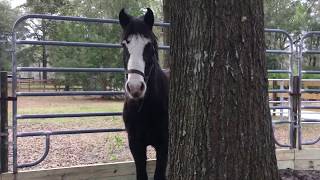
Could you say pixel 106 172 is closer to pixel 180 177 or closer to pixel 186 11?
pixel 180 177

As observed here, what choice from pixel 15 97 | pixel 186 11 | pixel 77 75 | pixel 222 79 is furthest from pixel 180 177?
pixel 77 75

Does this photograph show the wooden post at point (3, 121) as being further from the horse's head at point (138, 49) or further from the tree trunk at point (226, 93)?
the tree trunk at point (226, 93)

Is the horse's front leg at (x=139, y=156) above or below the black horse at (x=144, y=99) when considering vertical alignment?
below

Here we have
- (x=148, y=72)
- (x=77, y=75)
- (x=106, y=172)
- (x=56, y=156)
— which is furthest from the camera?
(x=77, y=75)

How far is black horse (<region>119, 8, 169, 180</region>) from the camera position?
433cm

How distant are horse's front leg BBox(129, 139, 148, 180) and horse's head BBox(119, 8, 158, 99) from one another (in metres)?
0.78

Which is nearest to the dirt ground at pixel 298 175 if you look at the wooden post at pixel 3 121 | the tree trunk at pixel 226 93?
the tree trunk at pixel 226 93

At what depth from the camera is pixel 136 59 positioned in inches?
167

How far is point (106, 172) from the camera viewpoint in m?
5.29

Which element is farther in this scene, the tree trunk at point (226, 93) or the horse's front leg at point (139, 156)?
the horse's front leg at point (139, 156)

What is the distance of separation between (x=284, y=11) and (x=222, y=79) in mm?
29489

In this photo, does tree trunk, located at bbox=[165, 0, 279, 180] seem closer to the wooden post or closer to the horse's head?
the horse's head

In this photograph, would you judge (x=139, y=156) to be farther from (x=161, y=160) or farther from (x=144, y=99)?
(x=144, y=99)

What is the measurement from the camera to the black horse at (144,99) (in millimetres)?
4332
